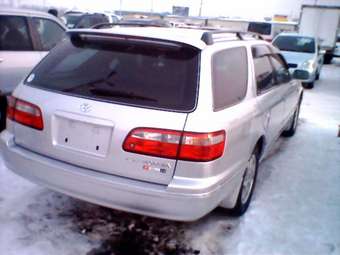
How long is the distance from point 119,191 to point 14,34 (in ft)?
12.2

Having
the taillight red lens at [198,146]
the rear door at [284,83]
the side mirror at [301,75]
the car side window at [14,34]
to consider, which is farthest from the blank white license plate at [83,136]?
the side mirror at [301,75]

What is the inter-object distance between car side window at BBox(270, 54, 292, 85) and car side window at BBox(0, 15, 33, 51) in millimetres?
3359

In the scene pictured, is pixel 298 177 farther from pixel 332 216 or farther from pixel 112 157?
pixel 112 157

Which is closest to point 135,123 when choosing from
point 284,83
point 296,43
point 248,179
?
point 248,179

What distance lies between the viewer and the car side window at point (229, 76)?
281 centimetres

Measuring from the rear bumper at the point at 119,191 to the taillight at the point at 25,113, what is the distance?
0.23 m

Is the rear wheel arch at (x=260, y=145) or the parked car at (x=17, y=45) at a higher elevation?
the parked car at (x=17, y=45)

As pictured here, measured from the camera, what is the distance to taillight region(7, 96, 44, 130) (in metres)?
2.86

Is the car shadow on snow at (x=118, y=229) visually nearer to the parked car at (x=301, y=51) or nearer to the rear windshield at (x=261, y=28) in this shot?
the parked car at (x=301, y=51)

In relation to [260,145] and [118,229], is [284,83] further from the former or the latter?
[118,229]

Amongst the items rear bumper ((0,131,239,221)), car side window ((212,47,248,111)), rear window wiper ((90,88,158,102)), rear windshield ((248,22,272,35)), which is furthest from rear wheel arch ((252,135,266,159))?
rear windshield ((248,22,272,35))

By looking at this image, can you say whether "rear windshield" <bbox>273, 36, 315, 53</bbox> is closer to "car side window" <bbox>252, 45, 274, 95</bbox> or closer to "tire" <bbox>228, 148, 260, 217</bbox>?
"car side window" <bbox>252, 45, 274, 95</bbox>

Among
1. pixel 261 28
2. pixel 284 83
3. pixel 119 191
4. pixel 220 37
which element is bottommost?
pixel 261 28

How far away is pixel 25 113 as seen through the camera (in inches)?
116
